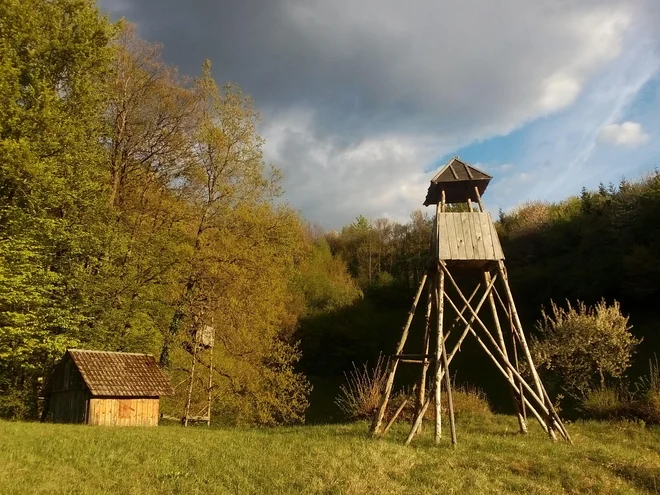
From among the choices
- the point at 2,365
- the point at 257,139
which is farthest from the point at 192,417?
the point at 257,139

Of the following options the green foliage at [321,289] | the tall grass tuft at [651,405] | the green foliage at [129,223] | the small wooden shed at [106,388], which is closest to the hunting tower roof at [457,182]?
the tall grass tuft at [651,405]

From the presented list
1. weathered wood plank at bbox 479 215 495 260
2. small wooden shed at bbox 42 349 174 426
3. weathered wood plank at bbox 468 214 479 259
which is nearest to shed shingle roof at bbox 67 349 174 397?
small wooden shed at bbox 42 349 174 426

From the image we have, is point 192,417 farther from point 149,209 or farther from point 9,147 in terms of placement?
point 9,147

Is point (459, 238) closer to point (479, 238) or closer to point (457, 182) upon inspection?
point (479, 238)

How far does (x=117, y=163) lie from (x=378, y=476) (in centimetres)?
1821

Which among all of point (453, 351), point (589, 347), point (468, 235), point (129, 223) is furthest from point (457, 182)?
point (129, 223)

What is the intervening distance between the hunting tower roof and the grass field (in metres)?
6.22

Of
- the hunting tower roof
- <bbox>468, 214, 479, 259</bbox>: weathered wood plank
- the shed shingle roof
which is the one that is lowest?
the shed shingle roof

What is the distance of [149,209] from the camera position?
2323 centimetres

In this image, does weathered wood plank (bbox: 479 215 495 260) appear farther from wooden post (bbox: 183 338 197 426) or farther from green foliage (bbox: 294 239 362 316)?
green foliage (bbox: 294 239 362 316)

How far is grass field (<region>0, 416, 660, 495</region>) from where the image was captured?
879 cm

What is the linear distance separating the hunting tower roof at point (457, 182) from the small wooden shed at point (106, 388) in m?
11.8

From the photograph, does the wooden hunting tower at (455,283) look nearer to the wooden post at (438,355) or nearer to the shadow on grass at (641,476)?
the wooden post at (438,355)

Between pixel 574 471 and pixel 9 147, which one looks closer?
pixel 574 471
